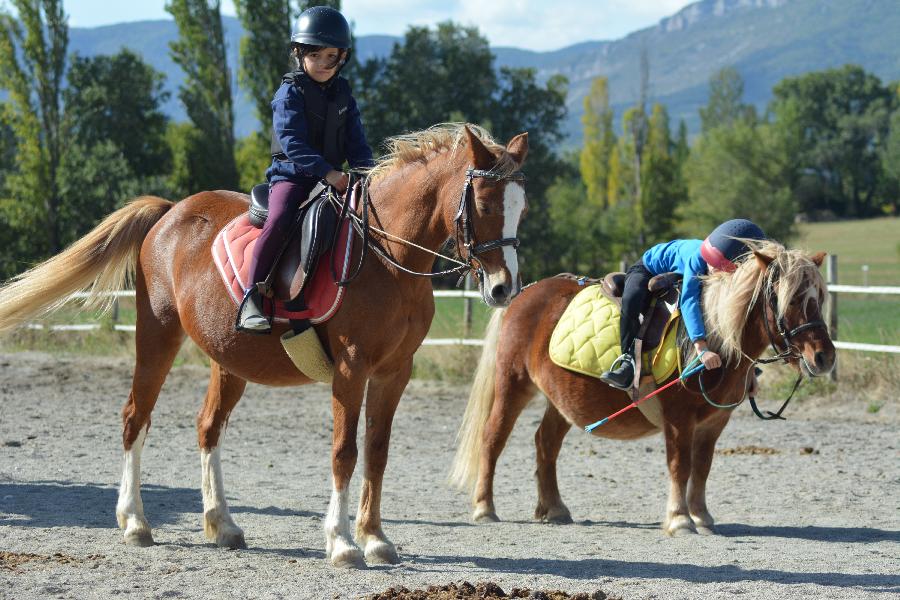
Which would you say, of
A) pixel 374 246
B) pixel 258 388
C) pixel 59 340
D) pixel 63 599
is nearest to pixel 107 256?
pixel 374 246

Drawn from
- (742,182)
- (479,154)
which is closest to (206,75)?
(479,154)

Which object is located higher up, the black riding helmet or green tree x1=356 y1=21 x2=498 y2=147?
green tree x1=356 y1=21 x2=498 y2=147

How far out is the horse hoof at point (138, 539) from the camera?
18.6ft

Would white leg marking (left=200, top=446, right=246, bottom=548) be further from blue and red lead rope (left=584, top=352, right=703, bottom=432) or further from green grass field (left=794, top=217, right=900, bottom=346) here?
green grass field (left=794, top=217, right=900, bottom=346)

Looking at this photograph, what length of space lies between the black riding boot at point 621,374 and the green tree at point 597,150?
225 ft

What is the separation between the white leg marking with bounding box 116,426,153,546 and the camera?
224 inches

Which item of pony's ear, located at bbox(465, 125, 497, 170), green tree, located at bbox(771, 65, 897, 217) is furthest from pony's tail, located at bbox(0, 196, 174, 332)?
green tree, located at bbox(771, 65, 897, 217)

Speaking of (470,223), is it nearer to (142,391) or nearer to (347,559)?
(347,559)

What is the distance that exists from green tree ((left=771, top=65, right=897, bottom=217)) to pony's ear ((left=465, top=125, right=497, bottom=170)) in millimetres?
75744

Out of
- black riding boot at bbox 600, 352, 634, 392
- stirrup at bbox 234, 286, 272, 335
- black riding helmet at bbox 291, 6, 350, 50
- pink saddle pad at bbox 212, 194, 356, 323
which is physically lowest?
black riding boot at bbox 600, 352, 634, 392

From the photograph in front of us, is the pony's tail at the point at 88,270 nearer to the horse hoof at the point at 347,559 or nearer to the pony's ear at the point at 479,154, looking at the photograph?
the horse hoof at the point at 347,559

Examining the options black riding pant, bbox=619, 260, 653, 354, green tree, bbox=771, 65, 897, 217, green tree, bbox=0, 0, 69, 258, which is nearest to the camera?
black riding pant, bbox=619, 260, 653, 354

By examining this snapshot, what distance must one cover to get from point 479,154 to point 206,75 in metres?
26.5

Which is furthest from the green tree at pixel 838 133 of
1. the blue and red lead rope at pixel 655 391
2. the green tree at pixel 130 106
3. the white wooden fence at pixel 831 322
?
the blue and red lead rope at pixel 655 391
